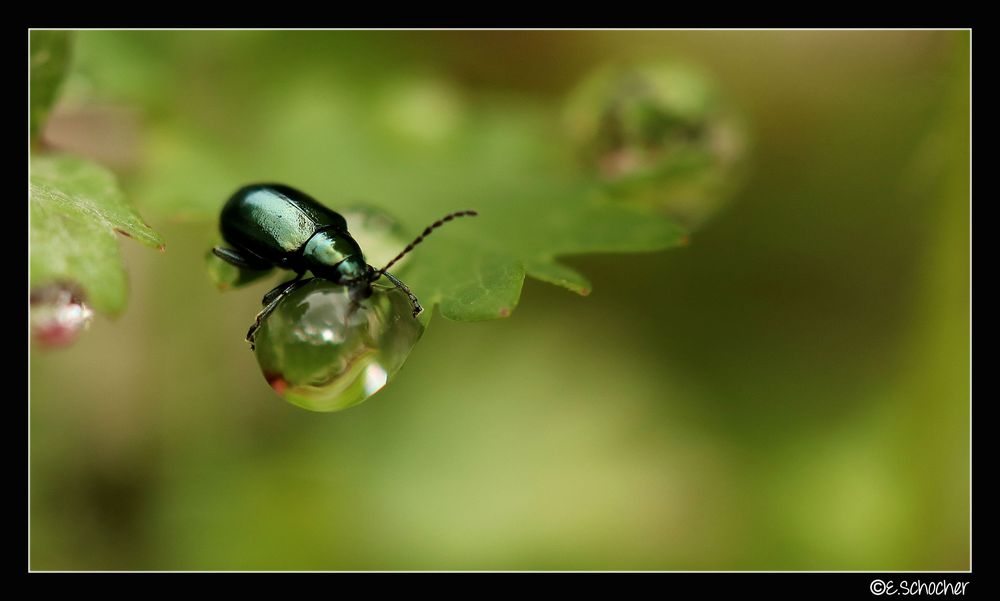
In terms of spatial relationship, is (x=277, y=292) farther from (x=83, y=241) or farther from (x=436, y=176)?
(x=436, y=176)

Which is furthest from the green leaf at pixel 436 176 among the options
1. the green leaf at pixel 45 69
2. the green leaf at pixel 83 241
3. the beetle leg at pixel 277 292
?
the green leaf at pixel 83 241

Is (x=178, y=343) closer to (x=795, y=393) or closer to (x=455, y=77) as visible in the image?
(x=455, y=77)

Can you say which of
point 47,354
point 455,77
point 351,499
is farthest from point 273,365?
point 455,77

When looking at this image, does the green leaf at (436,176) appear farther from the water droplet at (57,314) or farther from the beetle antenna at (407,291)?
the water droplet at (57,314)

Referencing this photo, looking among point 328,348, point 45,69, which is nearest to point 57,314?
point 328,348

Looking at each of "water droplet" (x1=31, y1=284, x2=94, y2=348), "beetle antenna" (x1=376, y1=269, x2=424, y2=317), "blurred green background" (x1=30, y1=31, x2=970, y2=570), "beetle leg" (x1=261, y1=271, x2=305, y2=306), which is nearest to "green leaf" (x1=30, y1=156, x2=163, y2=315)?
"water droplet" (x1=31, y1=284, x2=94, y2=348)

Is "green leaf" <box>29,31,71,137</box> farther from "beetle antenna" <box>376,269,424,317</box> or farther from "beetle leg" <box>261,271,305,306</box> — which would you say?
"beetle antenna" <box>376,269,424,317</box>
